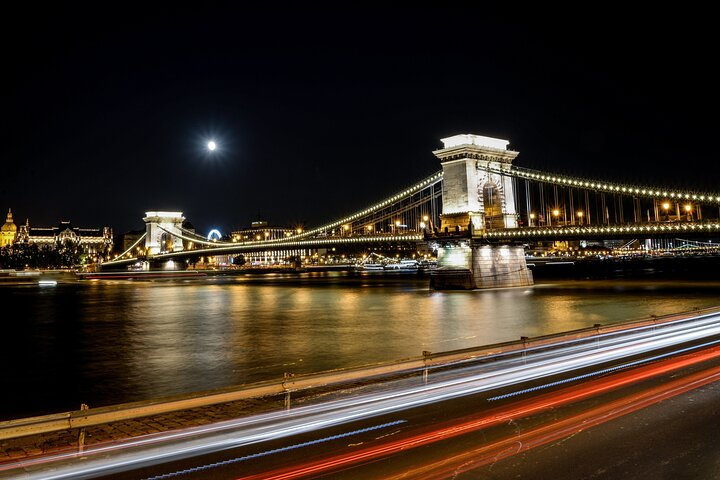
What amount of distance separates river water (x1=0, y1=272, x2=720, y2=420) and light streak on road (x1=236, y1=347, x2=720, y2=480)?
587 cm

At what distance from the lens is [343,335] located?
18.8 metres

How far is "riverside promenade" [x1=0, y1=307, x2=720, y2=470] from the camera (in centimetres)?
560

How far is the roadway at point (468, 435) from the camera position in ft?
17.4

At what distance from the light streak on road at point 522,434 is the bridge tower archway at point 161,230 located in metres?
115

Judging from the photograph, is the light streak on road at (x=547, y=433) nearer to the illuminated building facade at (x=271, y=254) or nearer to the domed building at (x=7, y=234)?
the illuminated building facade at (x=271, y=254)

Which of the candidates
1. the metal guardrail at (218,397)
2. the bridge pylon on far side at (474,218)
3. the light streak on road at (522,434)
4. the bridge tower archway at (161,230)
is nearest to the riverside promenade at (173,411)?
the metal guardrail at (218,397)

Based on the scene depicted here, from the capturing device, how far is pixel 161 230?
120 m

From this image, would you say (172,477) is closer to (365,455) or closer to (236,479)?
(236,479)

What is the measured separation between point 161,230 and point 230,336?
108m

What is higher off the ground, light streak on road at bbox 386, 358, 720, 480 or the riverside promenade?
the riverside promenade

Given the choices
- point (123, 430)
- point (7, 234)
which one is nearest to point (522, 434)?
point (123, 430)

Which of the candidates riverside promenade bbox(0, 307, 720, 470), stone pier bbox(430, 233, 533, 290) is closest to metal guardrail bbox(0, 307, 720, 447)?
riverside promenade bbox(0, 307, 720, 470)

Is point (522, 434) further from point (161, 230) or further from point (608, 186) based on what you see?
point (161, 230)

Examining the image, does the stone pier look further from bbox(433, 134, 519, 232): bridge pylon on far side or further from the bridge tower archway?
the bridge tower archway
